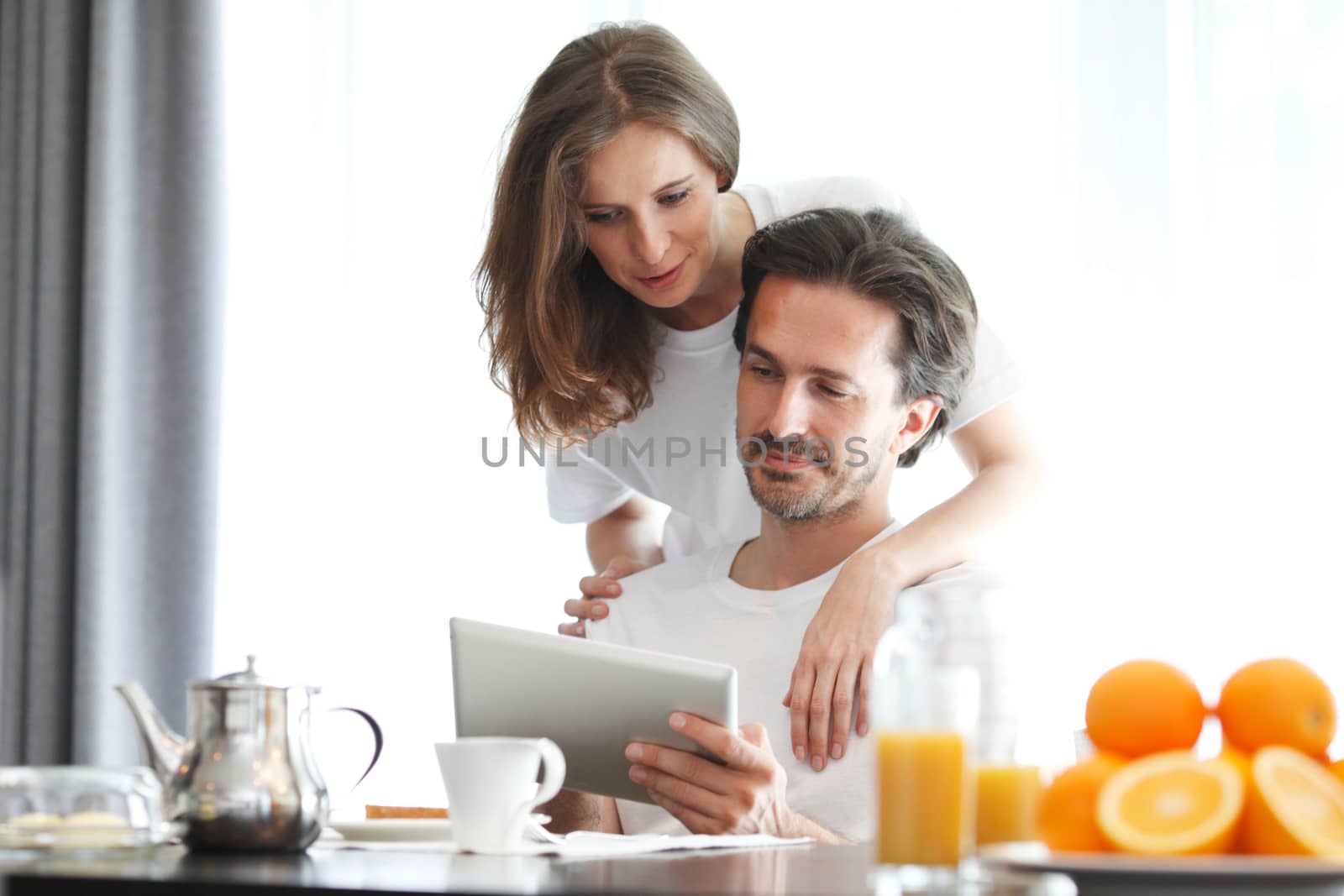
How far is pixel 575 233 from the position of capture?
76.9 inches

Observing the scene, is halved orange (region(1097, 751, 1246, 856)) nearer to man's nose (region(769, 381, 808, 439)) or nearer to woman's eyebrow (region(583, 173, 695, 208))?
man's nose (region(769, 381, 808, 439))

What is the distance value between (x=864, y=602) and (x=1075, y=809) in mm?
850

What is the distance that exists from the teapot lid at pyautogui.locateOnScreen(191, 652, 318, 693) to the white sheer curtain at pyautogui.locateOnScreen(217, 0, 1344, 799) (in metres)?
1.23

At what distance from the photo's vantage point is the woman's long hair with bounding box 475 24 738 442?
1875mm

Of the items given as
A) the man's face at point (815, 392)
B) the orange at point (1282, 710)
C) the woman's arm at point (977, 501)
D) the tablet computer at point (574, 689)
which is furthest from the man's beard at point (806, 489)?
the orange at point (1282, 710)

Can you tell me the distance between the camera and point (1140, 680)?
0.82 metres

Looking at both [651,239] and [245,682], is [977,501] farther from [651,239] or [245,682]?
[245,682]

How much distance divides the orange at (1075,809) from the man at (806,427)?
0.90 metres

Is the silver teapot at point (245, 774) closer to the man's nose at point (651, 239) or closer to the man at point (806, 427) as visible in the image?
the man at point (806, 427)

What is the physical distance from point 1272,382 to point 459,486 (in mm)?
1609

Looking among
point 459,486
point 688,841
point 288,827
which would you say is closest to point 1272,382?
point 459,486

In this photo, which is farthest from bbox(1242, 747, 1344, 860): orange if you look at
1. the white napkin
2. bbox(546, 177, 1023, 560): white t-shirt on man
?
bbox(546, 177, 1023, 560): white t-shirt on man

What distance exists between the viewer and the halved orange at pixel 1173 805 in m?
0.73

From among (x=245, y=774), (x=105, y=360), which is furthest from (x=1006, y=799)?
(x=105, y=360)
